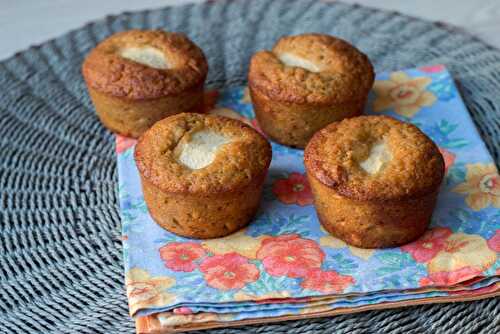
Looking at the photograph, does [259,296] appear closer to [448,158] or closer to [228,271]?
[228,271]

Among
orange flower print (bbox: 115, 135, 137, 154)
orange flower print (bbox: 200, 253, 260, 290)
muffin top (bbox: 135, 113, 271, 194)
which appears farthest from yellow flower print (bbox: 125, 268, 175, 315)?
orange flower print (bbox: 115, 135, 137, 154)

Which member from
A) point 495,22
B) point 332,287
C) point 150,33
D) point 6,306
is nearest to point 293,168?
point 332,287

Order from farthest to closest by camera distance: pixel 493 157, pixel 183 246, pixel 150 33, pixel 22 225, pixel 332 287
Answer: pixel 150 33 < pixel 493 157 < pixel 22 225 < pixel 183 246 < pixel 332 287

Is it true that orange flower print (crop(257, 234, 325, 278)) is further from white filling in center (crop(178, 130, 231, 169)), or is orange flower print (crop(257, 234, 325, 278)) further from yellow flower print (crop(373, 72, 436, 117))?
yellow flower print (crop(373, 72, 436, 117))

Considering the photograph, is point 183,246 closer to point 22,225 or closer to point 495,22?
point 22,225

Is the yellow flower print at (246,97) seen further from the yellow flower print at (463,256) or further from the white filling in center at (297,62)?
the yellow flower print at (463,256)

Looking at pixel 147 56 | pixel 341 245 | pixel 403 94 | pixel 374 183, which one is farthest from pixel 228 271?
pixel 403 94

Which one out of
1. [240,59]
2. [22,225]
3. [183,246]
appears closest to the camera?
[183,246]
